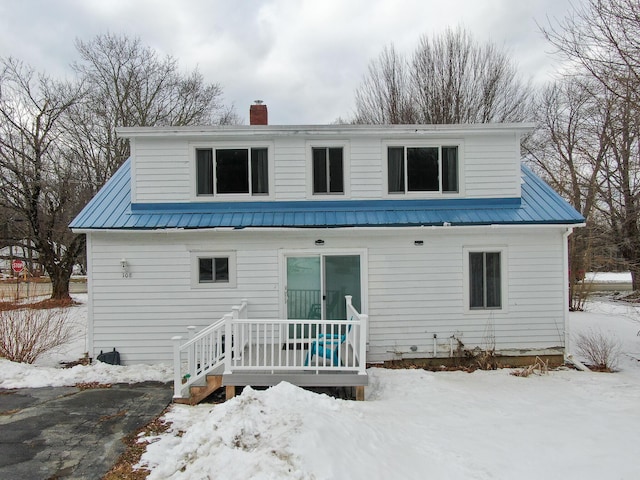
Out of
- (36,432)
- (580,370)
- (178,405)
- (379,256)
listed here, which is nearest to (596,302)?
(580,370)

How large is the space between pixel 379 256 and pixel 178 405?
4.65 metres

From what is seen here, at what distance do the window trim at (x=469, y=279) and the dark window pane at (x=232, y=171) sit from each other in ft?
16.6

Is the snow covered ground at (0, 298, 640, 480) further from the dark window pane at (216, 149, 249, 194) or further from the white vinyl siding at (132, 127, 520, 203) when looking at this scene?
the dark window pane at (216, 149, 249, 194)

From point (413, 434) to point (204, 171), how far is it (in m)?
6.71

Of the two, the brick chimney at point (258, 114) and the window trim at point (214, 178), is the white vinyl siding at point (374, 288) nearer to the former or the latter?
the window trim at point (214, 178)

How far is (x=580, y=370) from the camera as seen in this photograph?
7.87 meters

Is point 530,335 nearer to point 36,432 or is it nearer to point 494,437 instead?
point 494,437

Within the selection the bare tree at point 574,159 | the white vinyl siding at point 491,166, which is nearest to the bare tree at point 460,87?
the bare tree at point 574,159

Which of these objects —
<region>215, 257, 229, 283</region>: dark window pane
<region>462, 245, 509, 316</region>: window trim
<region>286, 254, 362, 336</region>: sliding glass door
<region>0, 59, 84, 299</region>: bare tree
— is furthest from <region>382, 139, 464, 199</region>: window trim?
<region>0, 59, 84, 299</region>: bare tree

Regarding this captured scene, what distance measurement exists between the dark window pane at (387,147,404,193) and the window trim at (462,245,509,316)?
1.99 metres

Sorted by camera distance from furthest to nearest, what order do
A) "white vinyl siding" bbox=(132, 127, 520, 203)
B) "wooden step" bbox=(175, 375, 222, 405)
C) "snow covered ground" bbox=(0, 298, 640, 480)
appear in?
"white vinyl siding" bbox=(132, 127, 520, 203) → "wooden step" bbox=(175, 375, 222, 405) → "snow covered ground" bbox=(0, 298, 640, 480)

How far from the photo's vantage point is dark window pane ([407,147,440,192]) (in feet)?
28.5

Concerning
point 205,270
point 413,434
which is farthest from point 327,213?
point 413,434

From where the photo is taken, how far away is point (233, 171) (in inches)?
339
